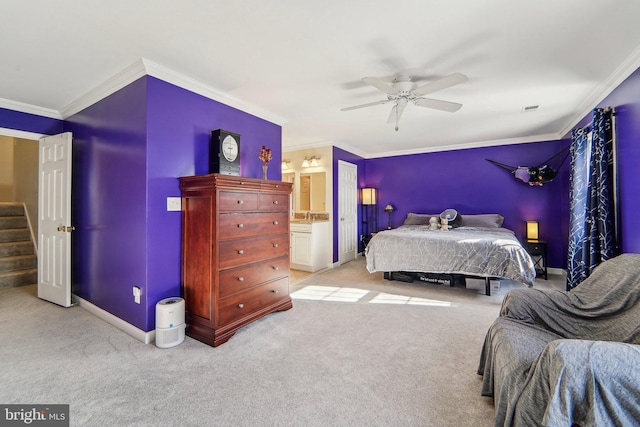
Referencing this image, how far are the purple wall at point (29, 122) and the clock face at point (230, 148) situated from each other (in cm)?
248

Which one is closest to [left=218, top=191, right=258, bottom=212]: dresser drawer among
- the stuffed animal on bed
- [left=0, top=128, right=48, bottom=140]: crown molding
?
[left=0, top=128, right=48, bottom=140]: crown molding

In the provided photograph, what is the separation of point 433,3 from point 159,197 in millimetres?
2605

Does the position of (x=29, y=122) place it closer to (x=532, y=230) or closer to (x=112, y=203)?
(x=112, y=203)

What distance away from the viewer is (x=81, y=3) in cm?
175

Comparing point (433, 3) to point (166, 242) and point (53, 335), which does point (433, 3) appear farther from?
point (53, 335)

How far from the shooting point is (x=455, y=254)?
397cm

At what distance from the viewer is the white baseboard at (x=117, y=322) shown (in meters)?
2.52

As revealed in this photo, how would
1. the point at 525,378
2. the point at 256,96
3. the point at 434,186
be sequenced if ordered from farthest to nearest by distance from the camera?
the point at 434,186 < the point at 256,96 < the point at 525,378

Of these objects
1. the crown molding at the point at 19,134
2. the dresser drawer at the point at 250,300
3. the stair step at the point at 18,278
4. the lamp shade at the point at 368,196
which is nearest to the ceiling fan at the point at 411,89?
the dresser drawer at the point at 250,300

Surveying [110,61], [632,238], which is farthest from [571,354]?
[110,61]

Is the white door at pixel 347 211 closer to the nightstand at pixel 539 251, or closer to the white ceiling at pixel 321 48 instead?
the white ceiling at pixel 321 48

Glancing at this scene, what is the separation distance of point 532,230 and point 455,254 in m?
2.14

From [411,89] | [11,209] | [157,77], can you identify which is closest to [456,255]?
[411,89]

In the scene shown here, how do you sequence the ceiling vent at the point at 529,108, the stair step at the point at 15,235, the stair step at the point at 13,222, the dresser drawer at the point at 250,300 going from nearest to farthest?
the dresser drawer at the point at 250,300 < the ceiling vent at the point at 529,108 < the stair step at the point at 15,235 < the stair step at the point at 13,222
